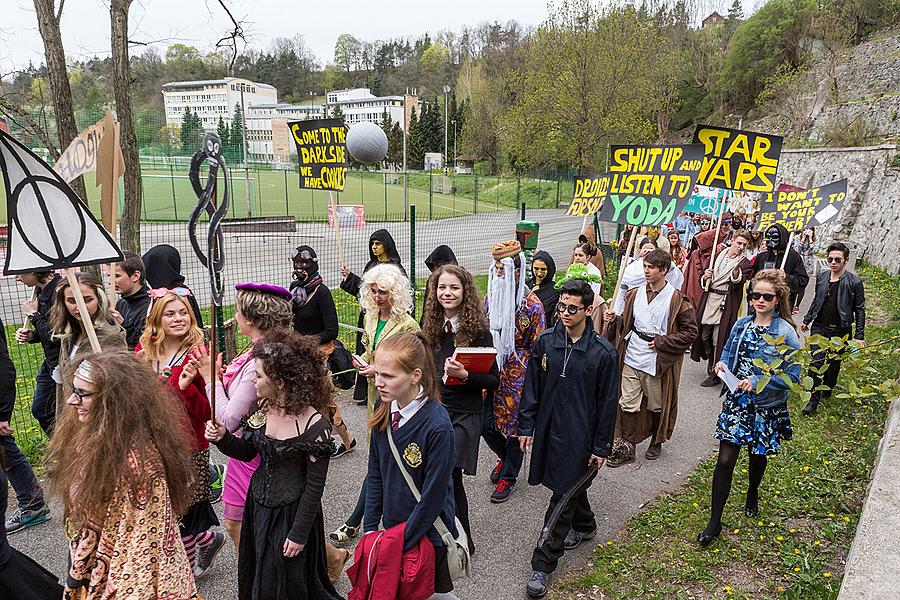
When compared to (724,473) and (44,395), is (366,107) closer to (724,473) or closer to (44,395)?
(44,395)

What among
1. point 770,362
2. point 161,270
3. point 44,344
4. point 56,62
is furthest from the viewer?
point 56,62

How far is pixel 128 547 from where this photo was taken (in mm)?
2346

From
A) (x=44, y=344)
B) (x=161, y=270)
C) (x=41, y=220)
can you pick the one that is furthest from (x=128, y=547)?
(x=161, y=270)

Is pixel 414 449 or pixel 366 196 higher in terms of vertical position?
pixel 414 449

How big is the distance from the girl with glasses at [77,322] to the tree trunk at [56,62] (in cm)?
369

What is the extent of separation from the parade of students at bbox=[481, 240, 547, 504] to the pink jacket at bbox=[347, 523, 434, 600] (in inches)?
81.3

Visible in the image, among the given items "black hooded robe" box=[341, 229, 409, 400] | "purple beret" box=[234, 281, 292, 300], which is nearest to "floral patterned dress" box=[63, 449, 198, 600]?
"purple beret" box=[234, 281, 292, 300]

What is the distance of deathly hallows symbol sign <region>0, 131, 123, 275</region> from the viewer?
2783 millimetres

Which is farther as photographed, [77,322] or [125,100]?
[125,100]

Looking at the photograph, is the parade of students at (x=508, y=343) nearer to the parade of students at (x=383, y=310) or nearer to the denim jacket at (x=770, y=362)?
the parade of students at (x=383, y=310)

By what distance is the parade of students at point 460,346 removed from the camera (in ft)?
12.4

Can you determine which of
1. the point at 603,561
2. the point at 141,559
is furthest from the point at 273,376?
the point at 603,561

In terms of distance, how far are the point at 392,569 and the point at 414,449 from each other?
1.70 feet

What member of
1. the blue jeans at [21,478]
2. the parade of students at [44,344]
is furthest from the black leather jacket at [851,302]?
the blue jeans at [21,478]
